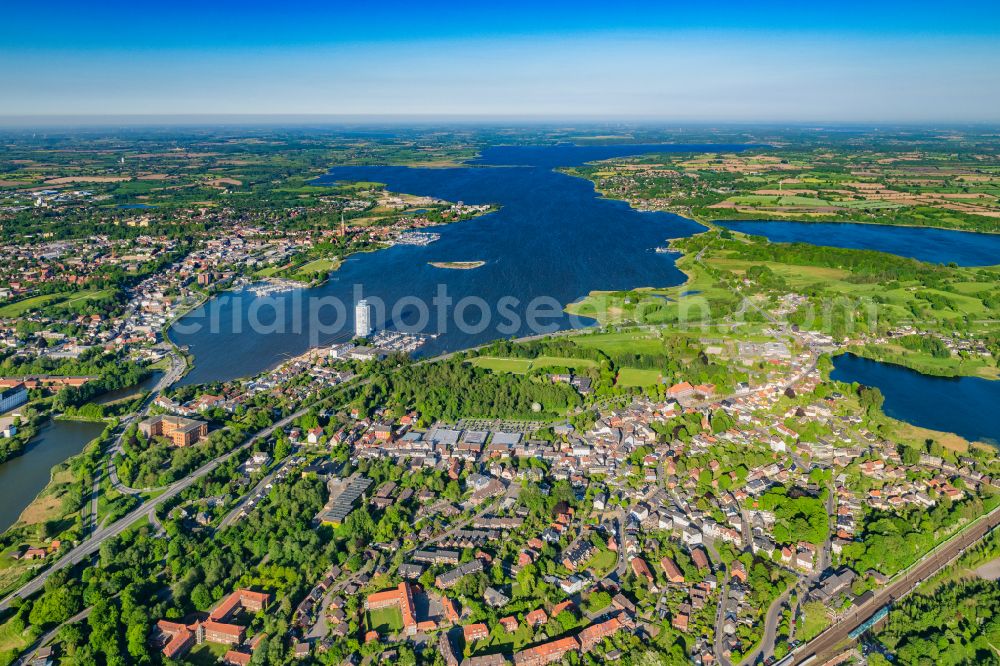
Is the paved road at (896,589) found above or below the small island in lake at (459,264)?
below

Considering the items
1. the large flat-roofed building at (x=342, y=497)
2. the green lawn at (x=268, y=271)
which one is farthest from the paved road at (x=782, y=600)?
the green lawn at (x=268, y=271)

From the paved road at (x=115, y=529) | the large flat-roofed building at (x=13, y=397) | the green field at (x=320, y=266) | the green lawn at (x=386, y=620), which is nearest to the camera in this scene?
the green lawn at (x=386, y=620)

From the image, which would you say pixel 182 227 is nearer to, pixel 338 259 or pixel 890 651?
pixel 338 259

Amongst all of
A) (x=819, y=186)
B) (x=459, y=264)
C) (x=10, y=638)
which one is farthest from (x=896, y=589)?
(x=819, y=186)

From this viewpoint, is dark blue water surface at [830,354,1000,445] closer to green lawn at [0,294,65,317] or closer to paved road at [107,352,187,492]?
paved road at [107,352,187,492]

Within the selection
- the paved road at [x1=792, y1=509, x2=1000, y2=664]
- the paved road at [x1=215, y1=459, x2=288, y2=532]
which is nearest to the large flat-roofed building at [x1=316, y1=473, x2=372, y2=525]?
the paved road at [x1=215, y1=459, x2=288, y2=532]

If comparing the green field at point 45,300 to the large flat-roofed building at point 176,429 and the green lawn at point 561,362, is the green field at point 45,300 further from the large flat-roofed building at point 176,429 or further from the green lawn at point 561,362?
the green lawn at point 561,362
